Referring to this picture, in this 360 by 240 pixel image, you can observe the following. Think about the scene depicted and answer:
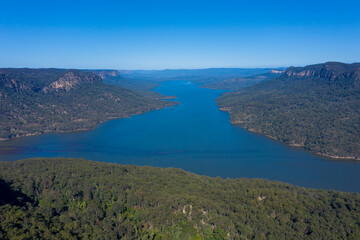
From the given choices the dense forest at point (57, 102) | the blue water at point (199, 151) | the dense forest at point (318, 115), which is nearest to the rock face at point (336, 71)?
the dense forest at point (318, 115)

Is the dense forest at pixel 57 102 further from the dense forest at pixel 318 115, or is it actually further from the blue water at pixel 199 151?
the dense forest at pixel 318 115

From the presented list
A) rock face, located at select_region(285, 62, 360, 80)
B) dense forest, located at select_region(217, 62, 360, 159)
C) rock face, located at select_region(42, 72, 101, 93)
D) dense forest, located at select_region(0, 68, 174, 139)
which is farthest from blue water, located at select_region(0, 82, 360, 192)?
rock face, located at select_region(285, 62, 360, 80)

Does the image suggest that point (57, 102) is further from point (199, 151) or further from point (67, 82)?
point (199, 151)

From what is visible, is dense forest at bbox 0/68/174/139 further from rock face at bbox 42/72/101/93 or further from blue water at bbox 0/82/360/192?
blue water at bbox 0/82/360/192

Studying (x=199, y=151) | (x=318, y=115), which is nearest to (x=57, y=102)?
(x=199, y=151)

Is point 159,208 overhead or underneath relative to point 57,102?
underneath

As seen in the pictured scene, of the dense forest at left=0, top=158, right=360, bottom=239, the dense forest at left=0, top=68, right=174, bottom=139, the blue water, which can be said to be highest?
the dense forest at left=0, top=68, right=174, bottom=139
